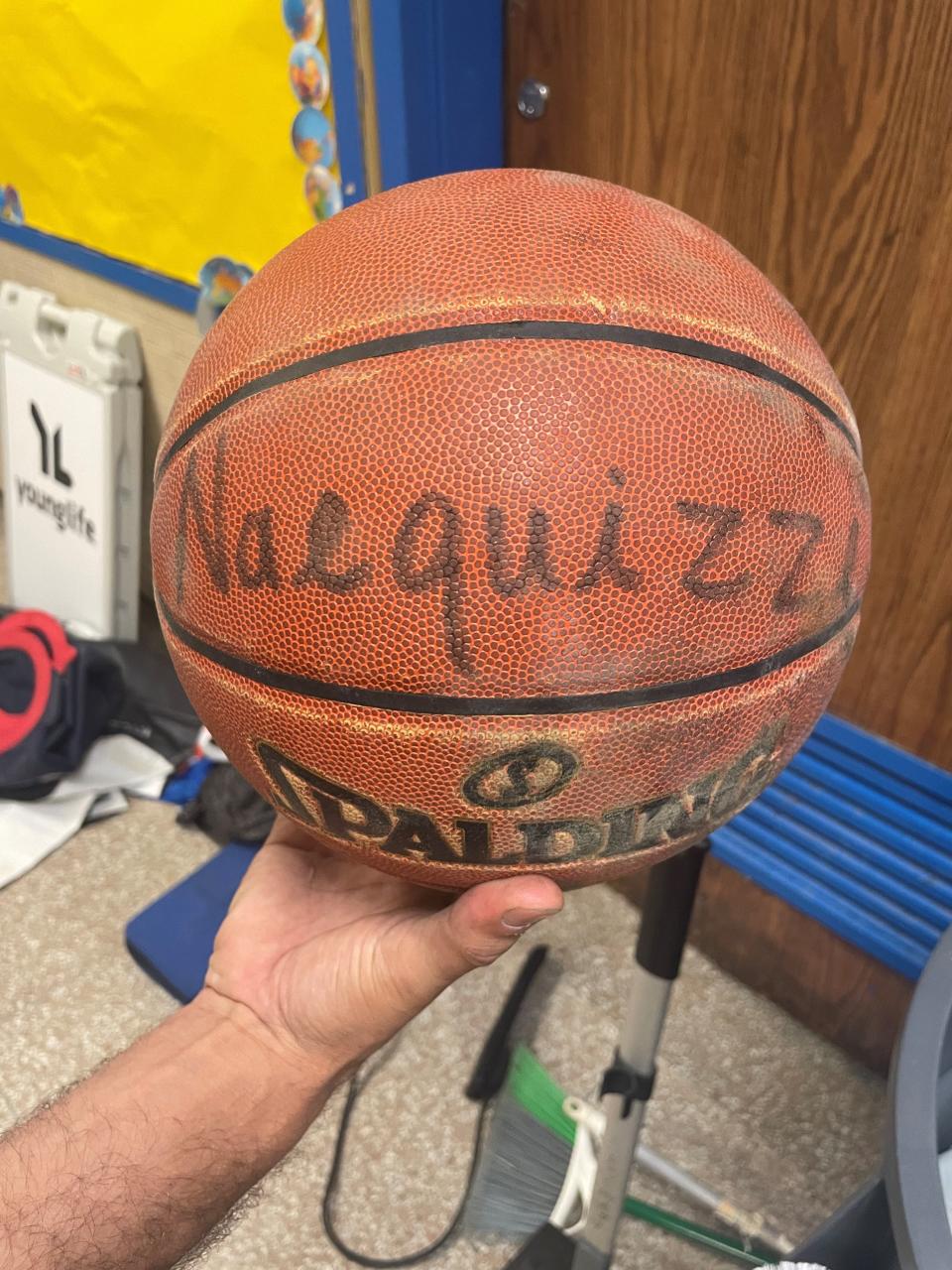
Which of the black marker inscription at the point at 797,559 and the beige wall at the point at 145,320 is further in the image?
the beige wall at the point at 145,320

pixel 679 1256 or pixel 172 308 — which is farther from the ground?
pixel 172 308

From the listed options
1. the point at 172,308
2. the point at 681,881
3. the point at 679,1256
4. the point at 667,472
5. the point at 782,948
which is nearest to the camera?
the point at 667,472

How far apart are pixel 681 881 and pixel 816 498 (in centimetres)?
49

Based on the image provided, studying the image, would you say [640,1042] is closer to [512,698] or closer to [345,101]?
[512,698]

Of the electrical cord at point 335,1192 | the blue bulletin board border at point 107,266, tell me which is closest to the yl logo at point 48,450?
the blue bulletin board border at point 107,266

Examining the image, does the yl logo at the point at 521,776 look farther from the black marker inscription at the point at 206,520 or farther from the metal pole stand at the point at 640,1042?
the metal pole stand at the point at 640,1042

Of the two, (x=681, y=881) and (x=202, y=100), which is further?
(x=202, y=100)

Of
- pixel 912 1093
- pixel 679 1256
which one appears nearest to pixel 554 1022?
pixel 679 1256

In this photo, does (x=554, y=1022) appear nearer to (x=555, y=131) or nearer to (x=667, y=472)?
(x=667, y=472)

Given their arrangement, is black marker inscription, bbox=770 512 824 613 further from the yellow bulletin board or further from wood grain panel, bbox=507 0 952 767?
the yellow bulletin board

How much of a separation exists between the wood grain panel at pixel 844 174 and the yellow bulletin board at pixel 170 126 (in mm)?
360

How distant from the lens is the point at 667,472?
570 millimetres

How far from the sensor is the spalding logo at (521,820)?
604 mm

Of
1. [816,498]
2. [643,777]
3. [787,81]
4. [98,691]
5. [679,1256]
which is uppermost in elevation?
[787,81]
